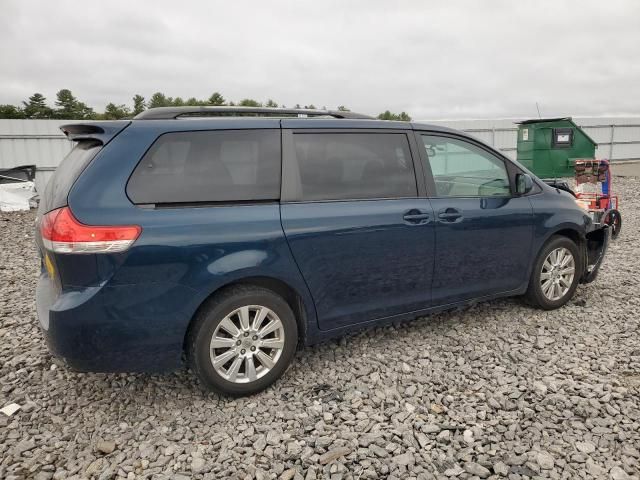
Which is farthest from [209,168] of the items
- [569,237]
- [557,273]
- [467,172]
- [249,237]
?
[569,237]

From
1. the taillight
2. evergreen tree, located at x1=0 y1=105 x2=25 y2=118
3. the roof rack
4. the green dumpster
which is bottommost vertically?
the taillight

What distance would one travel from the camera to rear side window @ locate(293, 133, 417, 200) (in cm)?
312

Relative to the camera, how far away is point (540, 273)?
4.16 metres

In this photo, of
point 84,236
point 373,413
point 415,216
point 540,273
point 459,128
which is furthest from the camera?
point 459,128

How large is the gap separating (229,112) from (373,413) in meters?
2.10

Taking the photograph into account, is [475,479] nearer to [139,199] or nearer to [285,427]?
[285,427]

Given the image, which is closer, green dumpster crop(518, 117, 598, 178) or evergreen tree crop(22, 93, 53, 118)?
green dumpster crop(518, 117, 598, 178)

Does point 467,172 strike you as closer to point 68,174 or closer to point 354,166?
point 354,166

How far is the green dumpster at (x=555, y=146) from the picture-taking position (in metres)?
14.4

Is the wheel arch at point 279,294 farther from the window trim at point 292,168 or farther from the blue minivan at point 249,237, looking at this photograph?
the window trim at point 292,168

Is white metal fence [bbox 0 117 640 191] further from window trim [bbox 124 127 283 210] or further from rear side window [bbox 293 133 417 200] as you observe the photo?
rear side window [bbox 293 133 417 200]

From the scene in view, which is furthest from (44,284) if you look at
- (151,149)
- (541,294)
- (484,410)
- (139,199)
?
(541,294)

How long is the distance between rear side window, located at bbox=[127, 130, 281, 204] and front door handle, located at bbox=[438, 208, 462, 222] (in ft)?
4.14

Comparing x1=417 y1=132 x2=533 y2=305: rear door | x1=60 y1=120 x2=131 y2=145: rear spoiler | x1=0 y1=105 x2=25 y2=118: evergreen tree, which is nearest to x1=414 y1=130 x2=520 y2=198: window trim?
x1=417 y1=132 x2=533 y2=305: rear door
